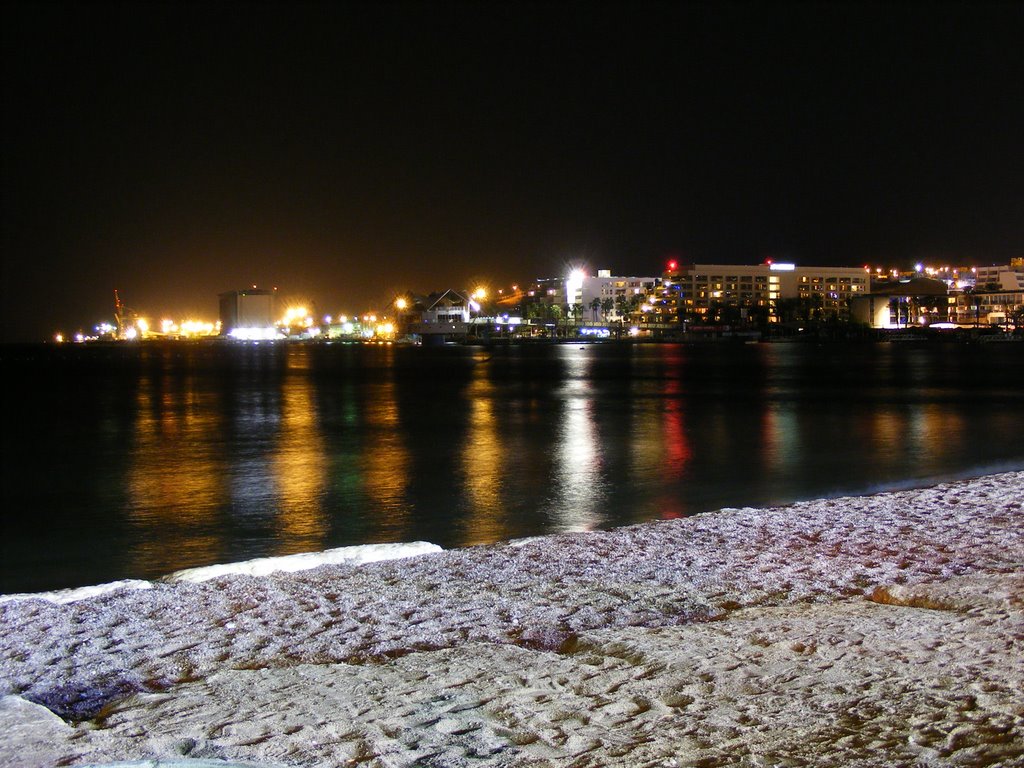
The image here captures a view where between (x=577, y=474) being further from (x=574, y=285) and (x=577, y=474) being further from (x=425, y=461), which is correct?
(x=574, y=285)

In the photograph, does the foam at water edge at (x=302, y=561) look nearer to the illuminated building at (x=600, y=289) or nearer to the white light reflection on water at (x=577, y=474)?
the white light reflection on water at (x=577, y=474)

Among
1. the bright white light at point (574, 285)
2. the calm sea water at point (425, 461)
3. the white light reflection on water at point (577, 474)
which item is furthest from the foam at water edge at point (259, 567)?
the bright white light at point (574, 285)

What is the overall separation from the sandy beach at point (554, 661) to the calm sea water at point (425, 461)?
443 centimetres

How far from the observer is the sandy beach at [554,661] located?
12.7ft

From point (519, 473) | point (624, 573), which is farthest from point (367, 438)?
point (624, 573)

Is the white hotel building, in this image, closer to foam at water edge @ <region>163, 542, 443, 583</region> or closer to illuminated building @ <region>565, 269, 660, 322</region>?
illuminated building @ <region>565, 269, 660, 322</region>

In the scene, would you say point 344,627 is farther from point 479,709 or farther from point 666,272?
point 666,272

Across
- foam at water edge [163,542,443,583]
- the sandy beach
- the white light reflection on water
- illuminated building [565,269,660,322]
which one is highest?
illuminated building [565,269,660,322]

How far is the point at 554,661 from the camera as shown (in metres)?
5.00

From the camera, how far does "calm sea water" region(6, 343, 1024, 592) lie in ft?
42.5

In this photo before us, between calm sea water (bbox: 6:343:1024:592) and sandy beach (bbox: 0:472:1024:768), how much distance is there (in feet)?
14.5

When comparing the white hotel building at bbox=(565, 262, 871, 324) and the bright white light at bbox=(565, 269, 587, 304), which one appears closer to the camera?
the white hotel building at bbox=(565, 262, 871, 324)

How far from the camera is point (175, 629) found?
238 inches

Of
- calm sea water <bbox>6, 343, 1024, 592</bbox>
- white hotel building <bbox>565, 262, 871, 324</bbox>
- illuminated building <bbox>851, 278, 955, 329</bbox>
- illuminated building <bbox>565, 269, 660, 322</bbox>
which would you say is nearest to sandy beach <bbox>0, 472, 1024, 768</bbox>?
calm sea water <bbox>6, 343, 1024, 592</bbox>
